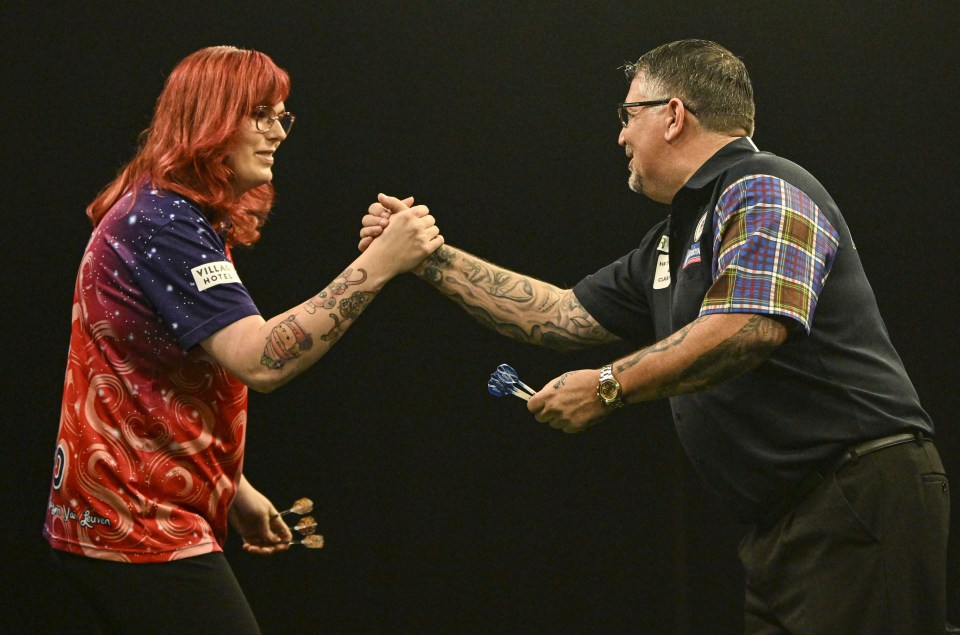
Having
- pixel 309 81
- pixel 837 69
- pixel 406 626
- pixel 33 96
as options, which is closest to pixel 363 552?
pixel 406 626

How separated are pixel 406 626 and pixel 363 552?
0.25 m

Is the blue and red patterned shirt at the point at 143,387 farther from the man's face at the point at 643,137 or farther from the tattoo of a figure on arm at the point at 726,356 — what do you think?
the man's face at the point at 643,137

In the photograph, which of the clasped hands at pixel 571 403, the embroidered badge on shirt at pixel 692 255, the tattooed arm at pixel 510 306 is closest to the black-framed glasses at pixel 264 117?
the tattooed arm at pixel 510 306

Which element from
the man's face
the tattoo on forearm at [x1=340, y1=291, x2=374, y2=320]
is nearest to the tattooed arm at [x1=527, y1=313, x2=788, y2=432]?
the tattoo on forearm at [x1=340, y1=291, x2=374, y2=320]

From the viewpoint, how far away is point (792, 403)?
1.73 meters

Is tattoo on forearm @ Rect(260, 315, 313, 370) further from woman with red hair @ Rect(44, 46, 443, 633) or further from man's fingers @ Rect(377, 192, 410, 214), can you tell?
man's fingers @ Rect(377, 192, 410, 214)

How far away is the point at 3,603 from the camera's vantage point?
→ 2.67 m

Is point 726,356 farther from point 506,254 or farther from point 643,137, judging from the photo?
point 506,254

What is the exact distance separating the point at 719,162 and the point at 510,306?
2.03ft

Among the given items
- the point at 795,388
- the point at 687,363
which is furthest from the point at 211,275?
the point at 795,388

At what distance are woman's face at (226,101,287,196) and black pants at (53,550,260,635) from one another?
0.66m

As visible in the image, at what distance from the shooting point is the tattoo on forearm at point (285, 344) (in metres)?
1.54

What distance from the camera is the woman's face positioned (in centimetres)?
179

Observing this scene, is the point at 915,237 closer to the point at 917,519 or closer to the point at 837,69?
the point at 837,69
